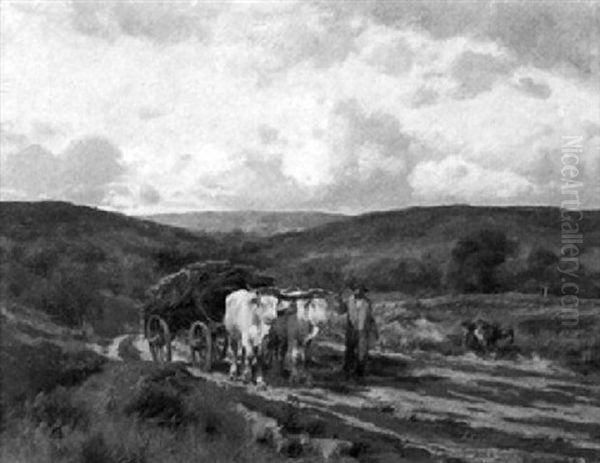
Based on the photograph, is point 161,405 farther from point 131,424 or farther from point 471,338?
point 471,338

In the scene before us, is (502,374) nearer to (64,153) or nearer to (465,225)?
(465,225)

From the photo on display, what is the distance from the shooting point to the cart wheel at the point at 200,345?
6570 millimetres

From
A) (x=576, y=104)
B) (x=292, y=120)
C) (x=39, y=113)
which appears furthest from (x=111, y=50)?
(x=576, y=104)

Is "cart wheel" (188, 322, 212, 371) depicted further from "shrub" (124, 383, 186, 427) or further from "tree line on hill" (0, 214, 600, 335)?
"tree line on hill" (0, 214, 600, 335)

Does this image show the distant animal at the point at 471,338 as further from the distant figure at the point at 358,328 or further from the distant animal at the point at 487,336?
the distant figure at the point at 358,328

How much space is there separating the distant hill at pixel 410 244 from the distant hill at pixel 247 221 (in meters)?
0.07

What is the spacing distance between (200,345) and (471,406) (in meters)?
1.89

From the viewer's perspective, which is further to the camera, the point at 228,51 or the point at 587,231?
the point at 228,51

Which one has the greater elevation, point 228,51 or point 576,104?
point 228,51

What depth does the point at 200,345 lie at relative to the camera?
677cm

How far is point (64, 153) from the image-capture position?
23.5ft

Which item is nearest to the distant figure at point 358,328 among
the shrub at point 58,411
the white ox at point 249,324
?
the white ox at point 249,324

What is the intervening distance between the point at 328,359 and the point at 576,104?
2.07 metres

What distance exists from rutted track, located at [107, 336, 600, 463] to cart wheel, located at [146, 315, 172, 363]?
1010 mm
